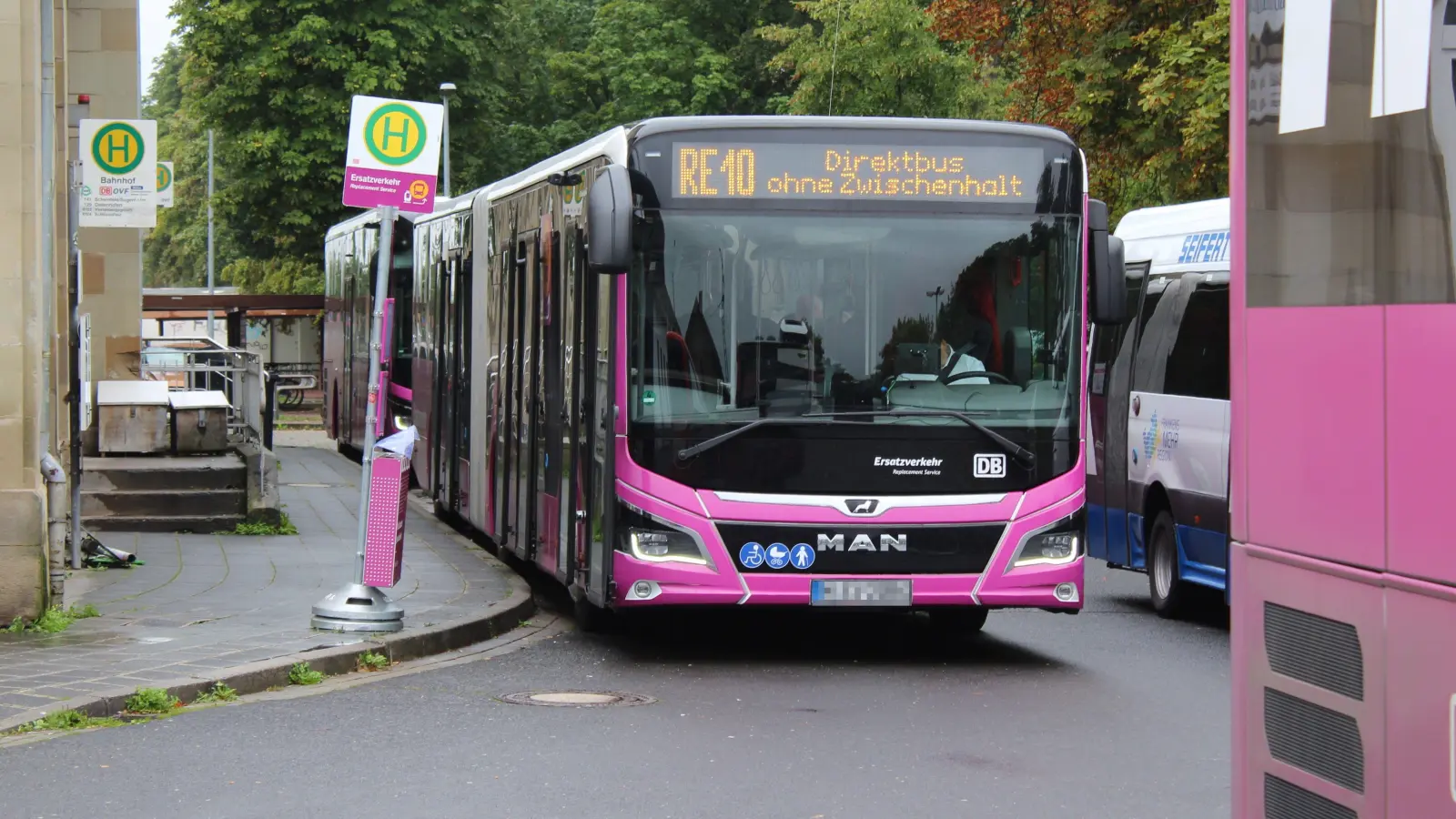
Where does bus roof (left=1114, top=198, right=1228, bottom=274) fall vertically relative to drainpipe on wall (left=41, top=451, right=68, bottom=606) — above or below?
above

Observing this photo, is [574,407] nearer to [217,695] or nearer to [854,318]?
[854,318]

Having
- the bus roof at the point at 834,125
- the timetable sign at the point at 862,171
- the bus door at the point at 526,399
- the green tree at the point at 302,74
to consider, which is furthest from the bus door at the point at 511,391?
the green tree at the point at 302,74

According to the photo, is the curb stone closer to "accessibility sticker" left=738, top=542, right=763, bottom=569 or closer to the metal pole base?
the metal pole base

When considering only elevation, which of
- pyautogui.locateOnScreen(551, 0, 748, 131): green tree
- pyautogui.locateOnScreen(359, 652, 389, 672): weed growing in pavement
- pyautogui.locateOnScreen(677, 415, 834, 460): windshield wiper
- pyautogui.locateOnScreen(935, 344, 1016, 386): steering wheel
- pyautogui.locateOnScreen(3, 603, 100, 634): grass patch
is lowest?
pyautogui.locateOnScreen(359, 652, 389, 672): weed growing in pavement

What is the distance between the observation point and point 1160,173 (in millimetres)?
25375

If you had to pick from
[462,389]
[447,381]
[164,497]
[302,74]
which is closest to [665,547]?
[164,497]

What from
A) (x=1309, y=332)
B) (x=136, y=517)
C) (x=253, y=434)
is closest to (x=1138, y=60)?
(x=253, y=434)

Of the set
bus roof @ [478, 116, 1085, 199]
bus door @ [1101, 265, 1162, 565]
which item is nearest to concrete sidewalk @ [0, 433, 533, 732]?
bus roof @ [478, 116, 1085, 199]

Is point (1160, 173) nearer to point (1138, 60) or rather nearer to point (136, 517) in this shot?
point (1138, 60)

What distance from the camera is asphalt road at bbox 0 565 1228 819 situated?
7.54 m

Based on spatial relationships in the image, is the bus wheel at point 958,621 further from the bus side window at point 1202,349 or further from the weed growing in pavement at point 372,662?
the weed growing in pavement at point 372,662

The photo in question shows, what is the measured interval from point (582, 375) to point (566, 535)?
113cm

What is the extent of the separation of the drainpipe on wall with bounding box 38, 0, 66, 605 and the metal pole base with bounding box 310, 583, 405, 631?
1.60 meters

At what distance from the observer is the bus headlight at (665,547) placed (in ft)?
36.8
